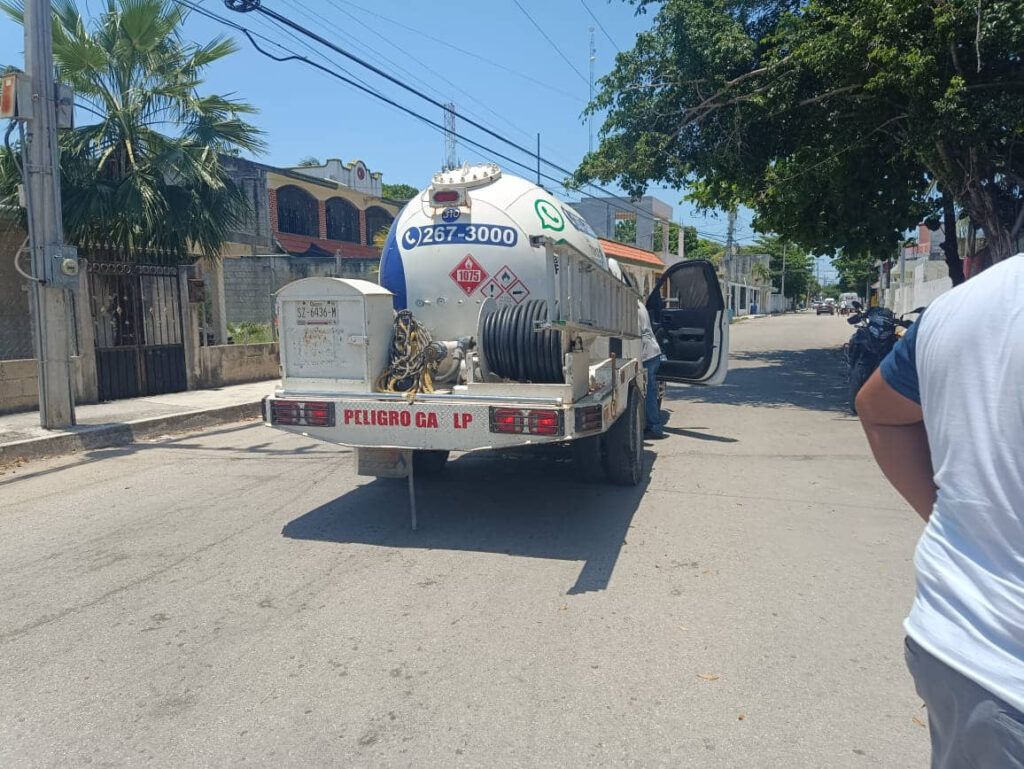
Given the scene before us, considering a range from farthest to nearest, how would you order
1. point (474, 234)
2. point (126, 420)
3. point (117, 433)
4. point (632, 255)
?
1. point (632, 255)
2. point (126, 420)
3. point (117, 433)
4. point (474, 234)

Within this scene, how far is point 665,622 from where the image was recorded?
4176 mm

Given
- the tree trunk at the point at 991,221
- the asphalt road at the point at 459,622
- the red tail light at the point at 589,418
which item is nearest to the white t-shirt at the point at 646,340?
the asphalt road at the point at 459,622

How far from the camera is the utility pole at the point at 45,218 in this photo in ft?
29.9

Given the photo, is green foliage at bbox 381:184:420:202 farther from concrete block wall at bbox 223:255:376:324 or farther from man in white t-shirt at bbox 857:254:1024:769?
man in white t-shirt at bbox 857:254:1024:769

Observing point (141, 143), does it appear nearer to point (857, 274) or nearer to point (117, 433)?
point (117, 433)

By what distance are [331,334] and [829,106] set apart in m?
10.4

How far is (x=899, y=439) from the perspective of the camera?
1969mm

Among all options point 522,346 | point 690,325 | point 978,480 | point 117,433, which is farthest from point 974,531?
point 117,433

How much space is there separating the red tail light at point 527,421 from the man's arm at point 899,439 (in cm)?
311

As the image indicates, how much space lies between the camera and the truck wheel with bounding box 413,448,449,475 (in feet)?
23.9

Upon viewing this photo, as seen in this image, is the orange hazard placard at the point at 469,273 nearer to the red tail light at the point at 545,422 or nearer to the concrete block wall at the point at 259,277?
the red tail light at the point at 545,422

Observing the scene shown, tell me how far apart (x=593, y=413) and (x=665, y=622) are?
160cm

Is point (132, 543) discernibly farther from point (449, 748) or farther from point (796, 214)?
point (796, 214)

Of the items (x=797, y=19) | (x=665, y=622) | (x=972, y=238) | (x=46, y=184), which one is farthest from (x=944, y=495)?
(x=972, y=238)
